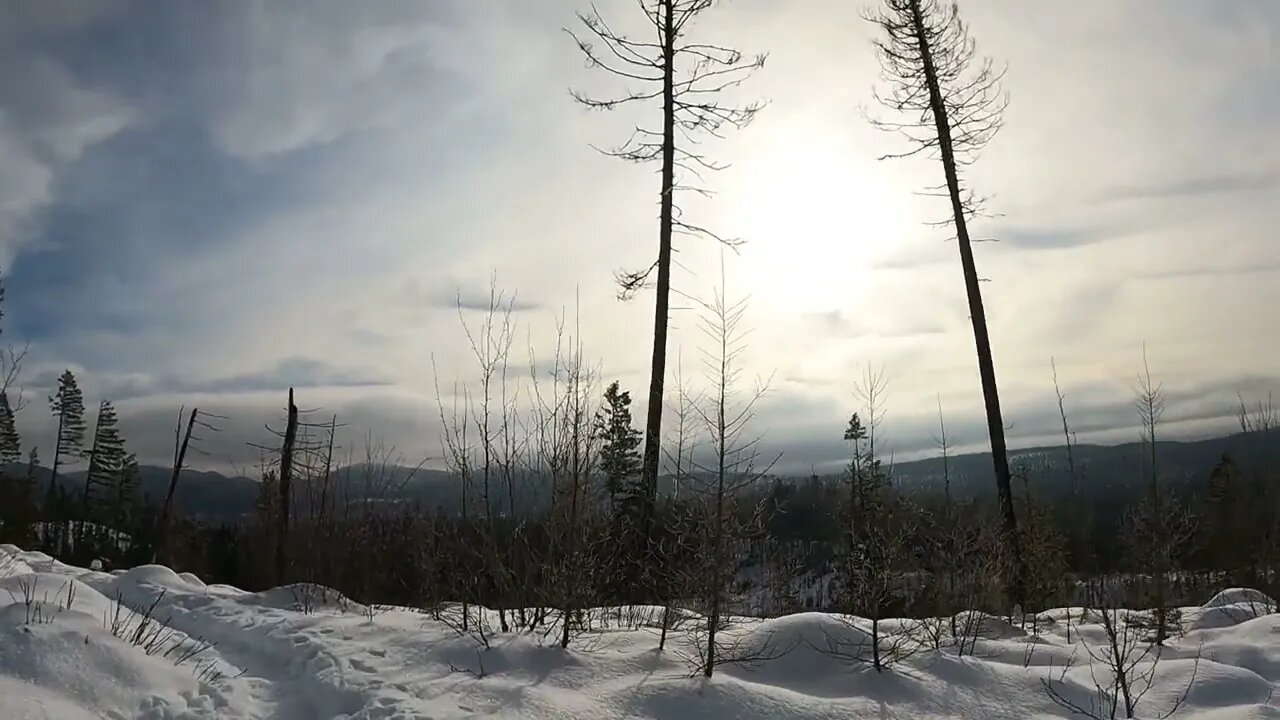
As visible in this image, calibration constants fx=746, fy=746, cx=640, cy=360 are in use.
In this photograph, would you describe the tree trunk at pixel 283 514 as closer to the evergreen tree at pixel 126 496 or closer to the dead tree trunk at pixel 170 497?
the dead tree trunk at pixel 170 497

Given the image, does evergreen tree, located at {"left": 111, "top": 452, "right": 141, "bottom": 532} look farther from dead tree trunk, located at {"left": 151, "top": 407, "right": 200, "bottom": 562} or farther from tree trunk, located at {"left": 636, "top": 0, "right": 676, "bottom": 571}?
tree trunk, located at {"left": 636, "top": 0, "right": 676, "bottom": 571}

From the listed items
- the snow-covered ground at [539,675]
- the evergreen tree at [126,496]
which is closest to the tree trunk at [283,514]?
the snow-covered ground at [539,675]

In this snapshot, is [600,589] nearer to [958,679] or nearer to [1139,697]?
[958,679]

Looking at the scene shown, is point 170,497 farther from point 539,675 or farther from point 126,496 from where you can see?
point 126,496

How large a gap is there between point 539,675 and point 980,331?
29.6 feet

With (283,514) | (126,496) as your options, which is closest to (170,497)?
(283,514)

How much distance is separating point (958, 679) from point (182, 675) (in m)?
6.67

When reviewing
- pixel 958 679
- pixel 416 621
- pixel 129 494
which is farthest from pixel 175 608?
pixel 129 494

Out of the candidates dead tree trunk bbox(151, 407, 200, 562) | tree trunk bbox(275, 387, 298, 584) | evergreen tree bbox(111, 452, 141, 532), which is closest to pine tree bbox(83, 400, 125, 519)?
evergreen tree bbox(111, 452, 141, 532)

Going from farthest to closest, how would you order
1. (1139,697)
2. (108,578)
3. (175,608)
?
1. (108,578)
2. (175,608)
3. (1139,697)

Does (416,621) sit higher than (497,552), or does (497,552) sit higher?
(497,552)

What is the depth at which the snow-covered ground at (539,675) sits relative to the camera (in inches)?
223

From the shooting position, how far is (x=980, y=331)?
39.7 ft

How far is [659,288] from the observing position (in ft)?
38.6
